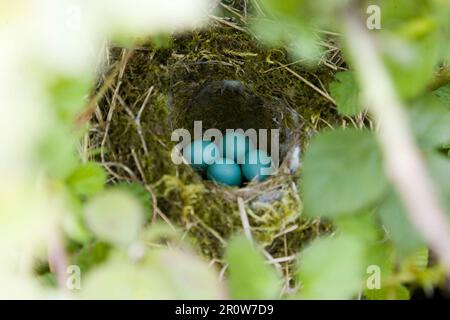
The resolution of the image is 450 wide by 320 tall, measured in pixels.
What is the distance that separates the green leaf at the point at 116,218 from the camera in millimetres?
554

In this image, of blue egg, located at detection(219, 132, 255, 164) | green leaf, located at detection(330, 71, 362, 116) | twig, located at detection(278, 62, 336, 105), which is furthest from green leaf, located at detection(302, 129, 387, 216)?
blue egg, located at detection(219, 132, 255, 164)

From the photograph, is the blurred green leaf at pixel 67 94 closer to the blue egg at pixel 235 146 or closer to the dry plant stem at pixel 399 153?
the dry plant stem at pixel 399 153

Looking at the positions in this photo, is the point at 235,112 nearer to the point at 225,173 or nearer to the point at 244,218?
the point at 225,173

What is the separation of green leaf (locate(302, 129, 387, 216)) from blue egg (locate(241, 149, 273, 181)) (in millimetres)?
706

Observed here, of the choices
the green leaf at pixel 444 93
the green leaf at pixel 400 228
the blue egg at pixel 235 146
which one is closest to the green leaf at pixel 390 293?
the green leaf at pixel 400 228

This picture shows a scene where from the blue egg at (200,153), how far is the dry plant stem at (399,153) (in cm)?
89

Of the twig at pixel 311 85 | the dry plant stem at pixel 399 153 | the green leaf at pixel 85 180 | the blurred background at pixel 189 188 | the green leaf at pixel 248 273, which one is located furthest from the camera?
the twig at pixel 311 85

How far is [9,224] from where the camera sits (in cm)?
50

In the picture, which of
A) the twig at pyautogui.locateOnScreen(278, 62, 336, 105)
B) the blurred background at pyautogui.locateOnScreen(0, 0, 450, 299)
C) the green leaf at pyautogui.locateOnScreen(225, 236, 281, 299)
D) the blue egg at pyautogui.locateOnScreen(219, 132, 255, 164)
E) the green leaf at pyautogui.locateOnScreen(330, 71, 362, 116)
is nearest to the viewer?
the blurred background at pyautogui.locateOnScreen(0, 0, 450, 299)

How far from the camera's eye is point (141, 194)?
3.49 ft

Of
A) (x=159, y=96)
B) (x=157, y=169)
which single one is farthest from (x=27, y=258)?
(x=159, y=96)

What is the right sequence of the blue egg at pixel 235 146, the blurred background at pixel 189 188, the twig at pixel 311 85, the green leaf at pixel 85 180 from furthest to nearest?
the blue egg at pixel 235 146 < the twig at pixel 311 85 < the green leaf at pixel 85 180 < the blurred background at pixel 189 188

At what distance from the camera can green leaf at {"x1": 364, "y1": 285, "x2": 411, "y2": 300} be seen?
752mm

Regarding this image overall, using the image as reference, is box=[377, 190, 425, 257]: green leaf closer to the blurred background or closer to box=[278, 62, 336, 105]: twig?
the blurred background
